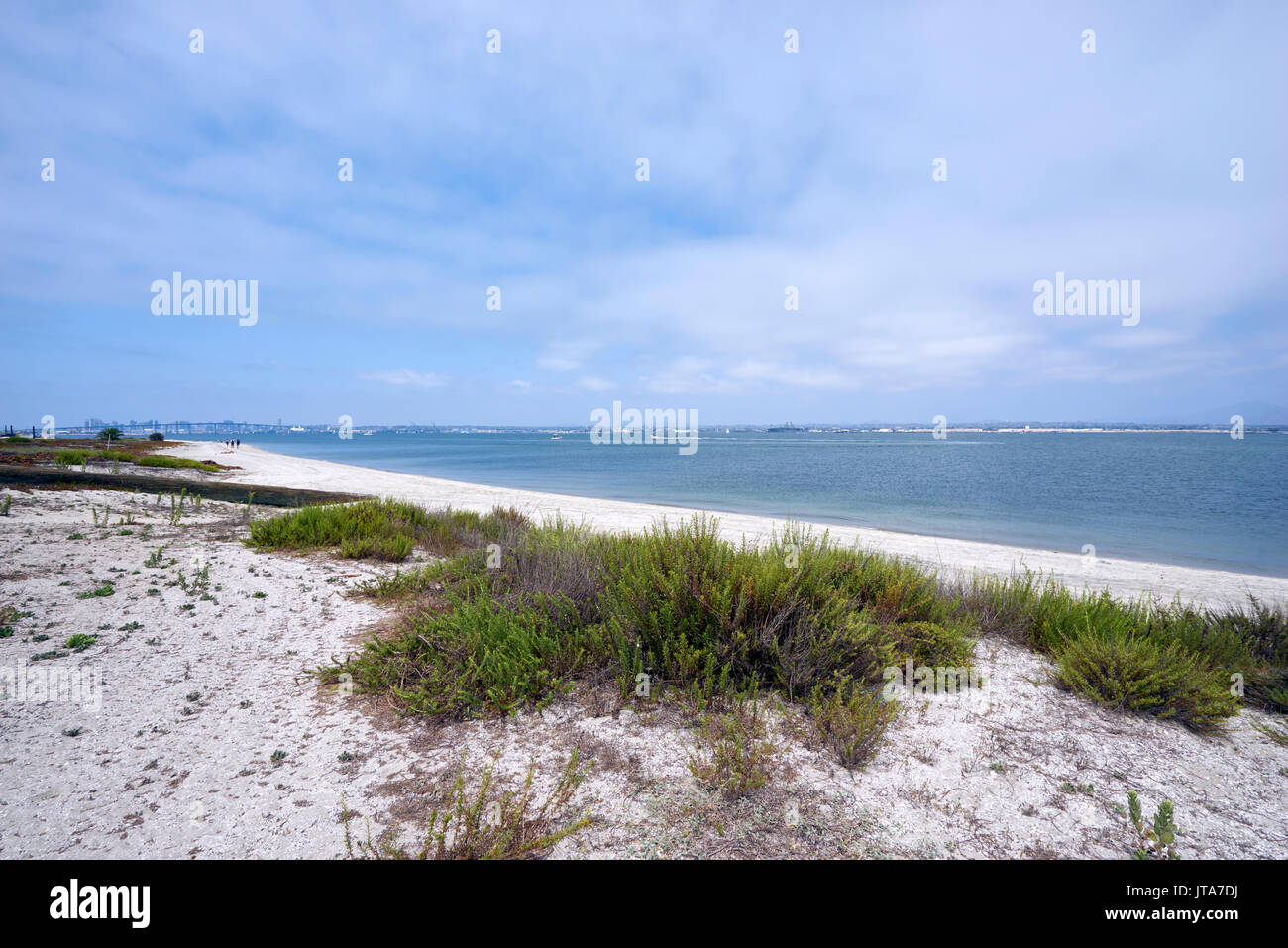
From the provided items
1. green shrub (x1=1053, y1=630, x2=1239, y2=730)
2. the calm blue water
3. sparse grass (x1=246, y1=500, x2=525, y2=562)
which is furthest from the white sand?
the calm blue water

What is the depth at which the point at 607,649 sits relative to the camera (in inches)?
175

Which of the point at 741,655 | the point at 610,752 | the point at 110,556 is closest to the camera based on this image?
the point at 610,752

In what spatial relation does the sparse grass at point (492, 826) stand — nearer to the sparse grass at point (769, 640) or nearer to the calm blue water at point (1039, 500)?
the sparse grass at point (769, 640)

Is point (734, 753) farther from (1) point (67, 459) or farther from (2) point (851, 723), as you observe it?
(1) point (67, 459)

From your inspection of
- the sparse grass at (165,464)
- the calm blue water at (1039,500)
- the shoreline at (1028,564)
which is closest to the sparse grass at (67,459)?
the sparse grass at (165,464)

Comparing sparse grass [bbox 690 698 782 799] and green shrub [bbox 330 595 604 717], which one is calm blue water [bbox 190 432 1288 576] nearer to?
green shrub [bbox 330 595 604 717]

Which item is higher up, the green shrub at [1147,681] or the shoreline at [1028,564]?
the green shrub at [1147,681]

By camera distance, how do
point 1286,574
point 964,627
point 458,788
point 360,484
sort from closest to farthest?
point 458,788, point 964,627, point 1286,574, point 360,484

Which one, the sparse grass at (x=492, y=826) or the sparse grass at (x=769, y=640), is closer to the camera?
the sparse grass at (x=492, y=826)

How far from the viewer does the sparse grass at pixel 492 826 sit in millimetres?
2545
